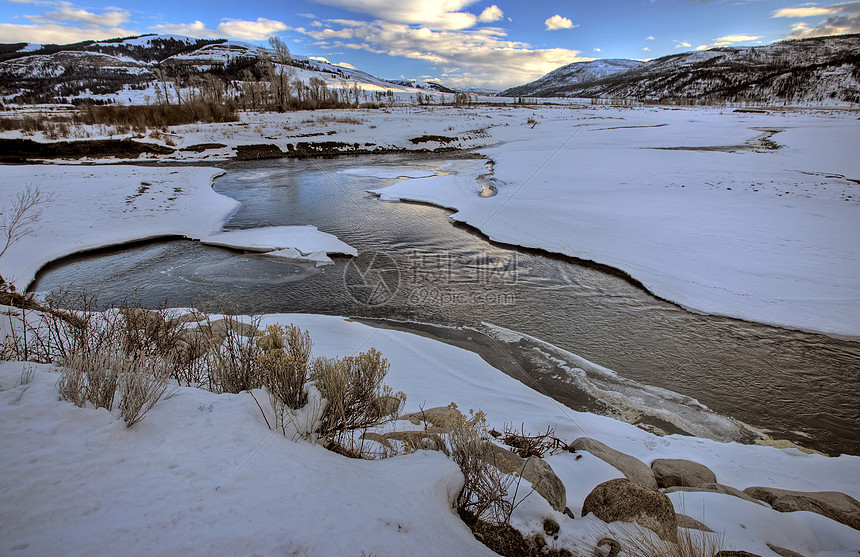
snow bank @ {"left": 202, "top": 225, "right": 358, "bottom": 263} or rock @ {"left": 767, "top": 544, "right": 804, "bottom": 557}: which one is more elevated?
snow bank @ {"left": 202, "top": 225, "right": 358, "bottom": 263}

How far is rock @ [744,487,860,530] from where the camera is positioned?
108 inches

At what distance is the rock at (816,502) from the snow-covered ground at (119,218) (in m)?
8.18

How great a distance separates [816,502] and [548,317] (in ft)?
12.8

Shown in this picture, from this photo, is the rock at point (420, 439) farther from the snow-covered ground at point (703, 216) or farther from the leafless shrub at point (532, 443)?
the snow-covered ground at point (703, 216)

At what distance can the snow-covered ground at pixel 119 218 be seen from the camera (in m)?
9.07

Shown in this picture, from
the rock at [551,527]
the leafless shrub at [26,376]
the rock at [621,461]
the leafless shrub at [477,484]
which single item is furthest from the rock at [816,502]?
the leafless shrub at [26,376]

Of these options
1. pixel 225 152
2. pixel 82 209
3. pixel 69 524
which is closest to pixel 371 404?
pixel 69 524

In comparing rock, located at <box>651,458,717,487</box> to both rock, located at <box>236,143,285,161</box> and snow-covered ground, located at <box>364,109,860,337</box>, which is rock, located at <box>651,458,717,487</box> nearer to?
snow-covered ground, located at <box>364,109,860,337</box>

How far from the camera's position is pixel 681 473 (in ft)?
10.6

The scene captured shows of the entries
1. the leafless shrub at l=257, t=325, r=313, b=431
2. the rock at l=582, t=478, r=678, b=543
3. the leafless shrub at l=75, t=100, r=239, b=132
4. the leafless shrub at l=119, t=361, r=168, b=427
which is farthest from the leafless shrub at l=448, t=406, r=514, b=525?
the leafless shrub at l=75, t=100, r=239, b=132

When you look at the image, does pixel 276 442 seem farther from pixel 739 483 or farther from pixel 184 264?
pixel 184 264

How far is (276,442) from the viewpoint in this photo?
7.95ft

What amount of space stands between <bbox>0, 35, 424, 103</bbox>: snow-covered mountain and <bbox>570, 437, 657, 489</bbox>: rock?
82985mm

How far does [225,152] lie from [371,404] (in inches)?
1078
